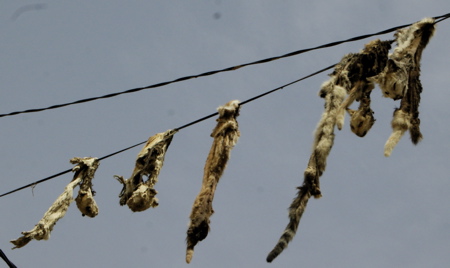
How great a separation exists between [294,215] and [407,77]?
1541 mm

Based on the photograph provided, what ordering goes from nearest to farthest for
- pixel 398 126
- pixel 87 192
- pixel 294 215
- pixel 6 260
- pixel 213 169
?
pixel 294 215 < pixel 398 126 < pixel 213 169 < pixel 6 260 < pixel 87 192

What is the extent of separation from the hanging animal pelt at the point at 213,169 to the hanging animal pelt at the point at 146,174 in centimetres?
76

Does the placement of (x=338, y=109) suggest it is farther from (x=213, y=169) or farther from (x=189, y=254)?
(x=189, y=254)

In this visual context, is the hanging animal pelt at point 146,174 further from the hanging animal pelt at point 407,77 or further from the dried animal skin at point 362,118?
the hanging animal pelt at point 407,77

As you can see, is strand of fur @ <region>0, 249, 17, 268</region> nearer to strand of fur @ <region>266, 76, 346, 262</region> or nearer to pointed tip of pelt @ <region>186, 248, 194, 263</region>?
pointed tip of pelt @ <region>186, 248, 194, 263</region>

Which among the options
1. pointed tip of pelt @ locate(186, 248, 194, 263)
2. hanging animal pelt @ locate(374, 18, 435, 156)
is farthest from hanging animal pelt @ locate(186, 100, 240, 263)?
hanging animal pelt @ locate(374, 18, 435, 156)

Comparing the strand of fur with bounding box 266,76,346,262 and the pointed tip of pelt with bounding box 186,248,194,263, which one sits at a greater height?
the strand of fur with bounding box 266,76,346,262

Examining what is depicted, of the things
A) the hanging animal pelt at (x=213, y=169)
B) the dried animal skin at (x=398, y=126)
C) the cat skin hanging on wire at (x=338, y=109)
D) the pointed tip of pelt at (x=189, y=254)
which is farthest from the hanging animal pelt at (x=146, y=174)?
the dried animal skin at (x=398, y=126)

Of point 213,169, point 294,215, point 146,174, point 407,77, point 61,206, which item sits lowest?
point 294,215

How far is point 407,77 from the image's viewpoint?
703 cm

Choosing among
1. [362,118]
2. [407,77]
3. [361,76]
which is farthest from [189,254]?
[407,77]

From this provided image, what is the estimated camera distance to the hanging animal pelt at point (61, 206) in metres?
8.35

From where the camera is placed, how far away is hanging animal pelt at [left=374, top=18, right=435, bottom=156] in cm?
686

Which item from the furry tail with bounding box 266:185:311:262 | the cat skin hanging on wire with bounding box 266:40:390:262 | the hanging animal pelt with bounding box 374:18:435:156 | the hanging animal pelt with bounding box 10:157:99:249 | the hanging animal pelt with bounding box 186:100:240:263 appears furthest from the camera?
the hanging animal pelt with bounding box 10:157:99:249
